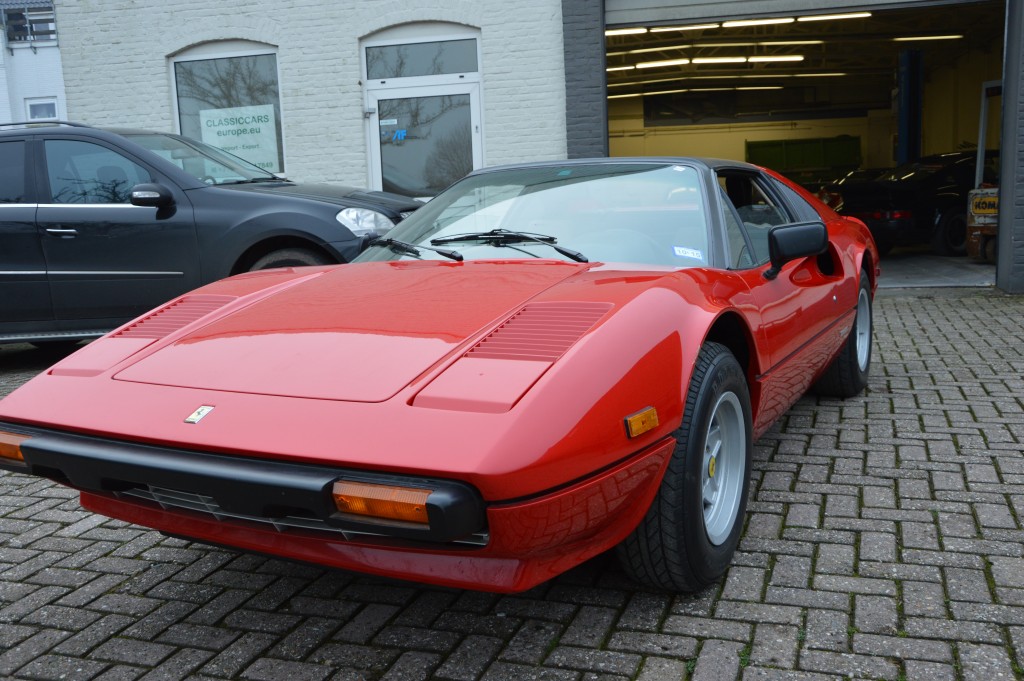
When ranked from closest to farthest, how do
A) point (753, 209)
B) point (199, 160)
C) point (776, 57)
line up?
point (753, 209), point (199, 160), point (776, 57)

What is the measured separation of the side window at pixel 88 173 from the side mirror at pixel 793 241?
4568mm

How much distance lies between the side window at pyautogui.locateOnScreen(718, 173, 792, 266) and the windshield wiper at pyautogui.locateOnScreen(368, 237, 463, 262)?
1047 millimetres

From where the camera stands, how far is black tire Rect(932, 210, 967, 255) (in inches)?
490

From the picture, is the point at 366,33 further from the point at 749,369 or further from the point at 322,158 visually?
the point at 749,369

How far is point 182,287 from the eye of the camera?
6.06 meters

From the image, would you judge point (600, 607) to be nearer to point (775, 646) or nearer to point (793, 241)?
point (775, 646)

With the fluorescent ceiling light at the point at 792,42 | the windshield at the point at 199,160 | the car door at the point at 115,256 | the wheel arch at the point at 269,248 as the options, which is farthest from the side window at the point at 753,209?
the fluorescent ceiling light at the point at 792,42

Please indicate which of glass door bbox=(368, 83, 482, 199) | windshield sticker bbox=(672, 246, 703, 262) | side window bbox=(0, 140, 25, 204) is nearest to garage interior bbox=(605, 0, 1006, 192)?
glass door bbox=(368, 83, 482, 199)

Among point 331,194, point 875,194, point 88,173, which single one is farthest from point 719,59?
point 88,173

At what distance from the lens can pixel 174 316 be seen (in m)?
2.85

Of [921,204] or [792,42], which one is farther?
[792,42]

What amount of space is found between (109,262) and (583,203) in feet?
13.2

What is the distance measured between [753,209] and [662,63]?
1792 centimetres

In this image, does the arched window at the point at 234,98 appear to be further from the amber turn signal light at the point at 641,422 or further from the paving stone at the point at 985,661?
the paving stone at the point at 985,661
